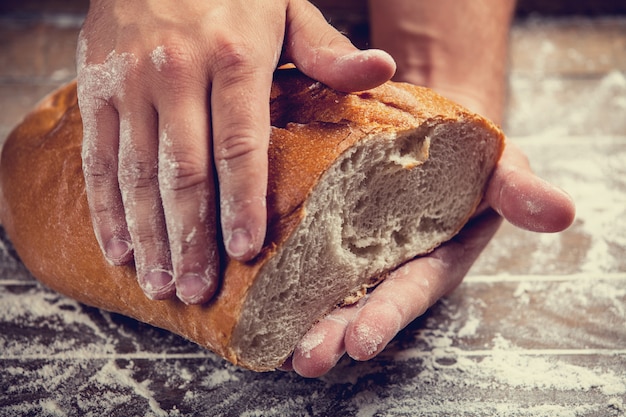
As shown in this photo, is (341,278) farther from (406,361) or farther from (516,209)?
(516,209)

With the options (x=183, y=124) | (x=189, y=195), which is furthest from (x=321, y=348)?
(x=183, y=124)

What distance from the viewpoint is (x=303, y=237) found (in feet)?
4.55

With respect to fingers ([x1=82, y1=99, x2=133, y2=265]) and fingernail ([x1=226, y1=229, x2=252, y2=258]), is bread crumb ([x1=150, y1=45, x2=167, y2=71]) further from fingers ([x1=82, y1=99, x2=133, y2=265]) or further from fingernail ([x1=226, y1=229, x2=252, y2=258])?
fingernail ([x1=226, y1=229, x2=252, y2=258])

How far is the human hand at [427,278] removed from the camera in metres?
1.46

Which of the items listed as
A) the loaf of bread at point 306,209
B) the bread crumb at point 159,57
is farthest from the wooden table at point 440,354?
the bread crumb at point 159,57

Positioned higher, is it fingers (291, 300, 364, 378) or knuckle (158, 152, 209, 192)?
Answer: knuckle (158, 152, 209, 192)

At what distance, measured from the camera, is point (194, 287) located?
134cm

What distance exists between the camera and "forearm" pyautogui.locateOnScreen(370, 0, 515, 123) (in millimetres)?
2264

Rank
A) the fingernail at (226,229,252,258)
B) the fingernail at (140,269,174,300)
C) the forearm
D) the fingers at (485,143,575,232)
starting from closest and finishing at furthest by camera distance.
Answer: the fingernail at (226,229,252,258)
the fingernail at (140,269,174,300)
the fingers at (485,143,575,232)
the forearm

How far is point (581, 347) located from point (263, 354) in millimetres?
789

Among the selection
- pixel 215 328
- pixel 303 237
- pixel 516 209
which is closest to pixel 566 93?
pixel 516 209

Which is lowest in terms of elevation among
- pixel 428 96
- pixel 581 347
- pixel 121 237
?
pixel 581 347

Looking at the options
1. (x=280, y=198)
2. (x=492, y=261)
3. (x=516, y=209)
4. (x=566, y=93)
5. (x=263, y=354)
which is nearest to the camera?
(x=280, y=198)

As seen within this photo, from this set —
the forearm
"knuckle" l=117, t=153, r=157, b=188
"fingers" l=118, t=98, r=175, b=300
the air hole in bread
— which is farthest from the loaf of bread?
the forearm
